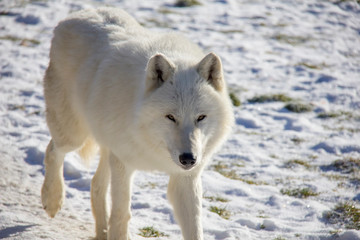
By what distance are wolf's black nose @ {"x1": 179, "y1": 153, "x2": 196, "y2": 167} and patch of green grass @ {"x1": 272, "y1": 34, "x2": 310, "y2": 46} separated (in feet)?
30.1

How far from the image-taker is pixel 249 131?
23.7 ft

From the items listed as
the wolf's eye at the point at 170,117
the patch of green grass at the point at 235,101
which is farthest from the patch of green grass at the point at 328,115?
the wolf's eye at the point at 170,117

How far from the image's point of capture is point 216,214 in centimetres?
486

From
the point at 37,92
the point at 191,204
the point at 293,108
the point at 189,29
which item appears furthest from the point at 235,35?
the point at 191,204

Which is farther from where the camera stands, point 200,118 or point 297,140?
point 297,140

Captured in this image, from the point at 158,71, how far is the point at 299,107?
5.16 m

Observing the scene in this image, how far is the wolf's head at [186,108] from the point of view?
10.6 ft

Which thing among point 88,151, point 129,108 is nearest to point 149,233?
point 88,151

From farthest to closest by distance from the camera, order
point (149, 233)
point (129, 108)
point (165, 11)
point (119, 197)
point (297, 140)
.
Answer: point (165, 11) < point (297, 140) < point (149, 233) < point (119, 197) < point (129, 108)

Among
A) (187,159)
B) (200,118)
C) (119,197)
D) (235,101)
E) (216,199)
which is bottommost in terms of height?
(235,101)

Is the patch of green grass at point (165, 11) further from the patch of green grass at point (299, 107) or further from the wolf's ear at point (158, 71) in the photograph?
the wolf's ear at point (158, 71)

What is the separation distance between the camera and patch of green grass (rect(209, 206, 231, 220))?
192 inches

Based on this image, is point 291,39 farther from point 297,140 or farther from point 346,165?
point 346,165

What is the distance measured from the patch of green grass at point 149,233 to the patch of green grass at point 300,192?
1848 mm
